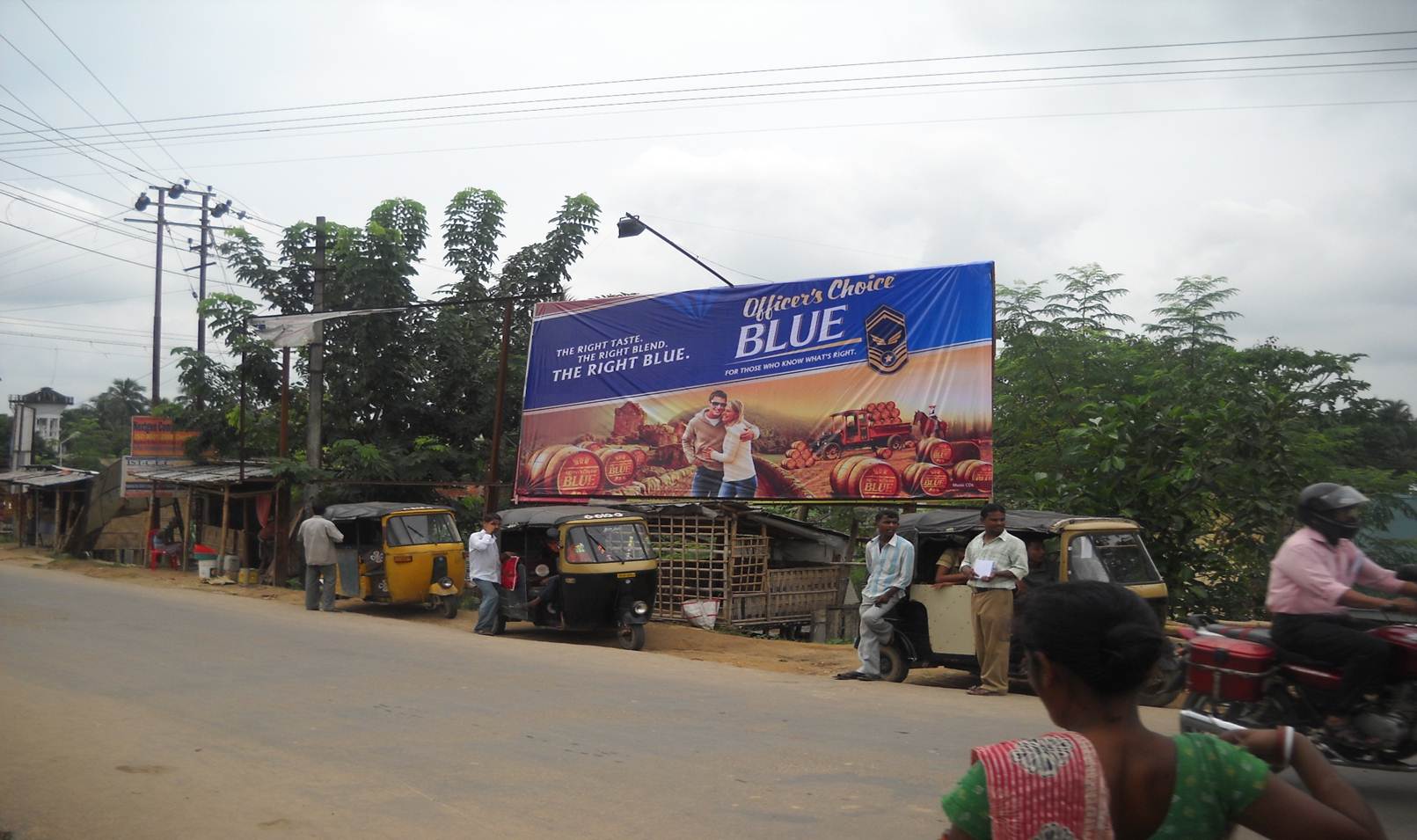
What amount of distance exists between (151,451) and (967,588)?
25899 mm

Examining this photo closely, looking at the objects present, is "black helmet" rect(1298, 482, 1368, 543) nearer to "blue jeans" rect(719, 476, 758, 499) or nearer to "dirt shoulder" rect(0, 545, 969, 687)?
"dirt shoulder" rect(0, 545, 969, 687)

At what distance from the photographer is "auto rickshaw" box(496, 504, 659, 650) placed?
15508mm

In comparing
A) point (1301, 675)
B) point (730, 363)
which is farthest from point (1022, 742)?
point (730, 363)

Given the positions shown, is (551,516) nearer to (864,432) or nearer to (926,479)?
(864,432)

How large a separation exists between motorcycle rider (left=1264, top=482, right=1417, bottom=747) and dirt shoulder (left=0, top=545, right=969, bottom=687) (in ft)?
18.5

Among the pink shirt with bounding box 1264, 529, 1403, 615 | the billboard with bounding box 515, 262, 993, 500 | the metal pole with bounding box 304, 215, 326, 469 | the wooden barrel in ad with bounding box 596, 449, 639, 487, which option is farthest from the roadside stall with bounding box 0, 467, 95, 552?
the pink shirt with bounding box 1264, 529, 1403, 615

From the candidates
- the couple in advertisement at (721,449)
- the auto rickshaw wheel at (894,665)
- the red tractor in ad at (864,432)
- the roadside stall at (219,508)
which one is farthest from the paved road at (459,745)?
the roadside stall at (219,508)

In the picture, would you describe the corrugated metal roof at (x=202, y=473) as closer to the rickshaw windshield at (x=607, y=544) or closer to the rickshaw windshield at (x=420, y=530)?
the rickshaw windshield at (x=420, y=530)

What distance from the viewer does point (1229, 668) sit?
19.9ft

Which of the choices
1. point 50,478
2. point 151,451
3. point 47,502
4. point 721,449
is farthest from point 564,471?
point 47,502

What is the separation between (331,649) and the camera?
12984 millimetres

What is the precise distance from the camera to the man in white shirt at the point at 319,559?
1877 cm

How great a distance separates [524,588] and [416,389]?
12.2 m

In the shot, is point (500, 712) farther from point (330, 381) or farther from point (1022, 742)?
point (330, 381)
